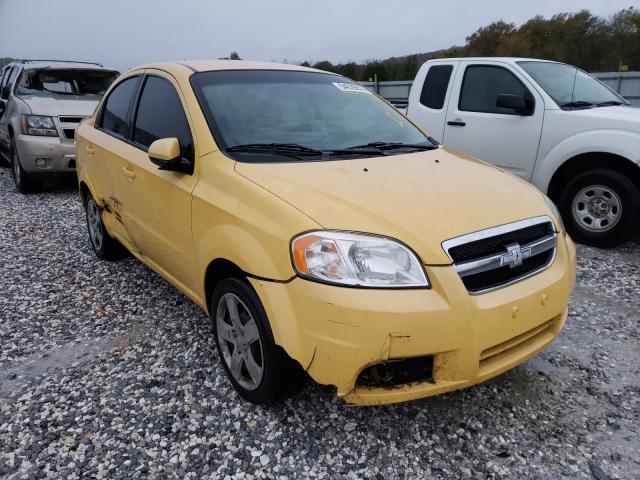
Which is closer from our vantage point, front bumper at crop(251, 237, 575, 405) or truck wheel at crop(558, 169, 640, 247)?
front bumper at crop(251, 237, 575, 405)

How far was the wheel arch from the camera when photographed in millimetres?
4660

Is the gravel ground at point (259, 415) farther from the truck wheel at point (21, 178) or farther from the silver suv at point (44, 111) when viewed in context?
the truck wheel at point (21, 178)

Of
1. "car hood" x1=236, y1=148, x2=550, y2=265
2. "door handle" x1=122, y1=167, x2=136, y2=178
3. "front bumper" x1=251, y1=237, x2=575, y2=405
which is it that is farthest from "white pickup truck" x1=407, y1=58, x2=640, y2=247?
"door handle" x1=122, y1=167, x2=136, y2=178

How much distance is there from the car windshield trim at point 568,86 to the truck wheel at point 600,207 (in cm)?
82

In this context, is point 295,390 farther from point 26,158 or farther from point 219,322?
point 26,158

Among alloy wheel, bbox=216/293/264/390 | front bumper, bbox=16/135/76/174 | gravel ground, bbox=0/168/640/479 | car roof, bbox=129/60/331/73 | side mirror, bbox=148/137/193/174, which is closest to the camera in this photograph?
gravel ground, bbox=0/168/640/479

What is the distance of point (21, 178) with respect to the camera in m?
7.46

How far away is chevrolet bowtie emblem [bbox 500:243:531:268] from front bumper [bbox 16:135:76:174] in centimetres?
653

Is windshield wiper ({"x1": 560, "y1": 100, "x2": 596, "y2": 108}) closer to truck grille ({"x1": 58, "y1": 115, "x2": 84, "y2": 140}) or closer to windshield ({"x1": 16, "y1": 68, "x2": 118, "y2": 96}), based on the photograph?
truck grille ({"x1": 58, "y1": 115, "x2": 84, "y2": 140})

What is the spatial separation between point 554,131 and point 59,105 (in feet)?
21.5

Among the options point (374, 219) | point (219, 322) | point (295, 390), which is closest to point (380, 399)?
point (295, 390)

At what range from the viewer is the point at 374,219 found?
2121 mm

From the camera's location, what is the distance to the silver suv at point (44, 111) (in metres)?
7.07

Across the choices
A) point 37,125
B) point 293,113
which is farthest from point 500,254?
point 37,125
